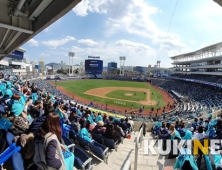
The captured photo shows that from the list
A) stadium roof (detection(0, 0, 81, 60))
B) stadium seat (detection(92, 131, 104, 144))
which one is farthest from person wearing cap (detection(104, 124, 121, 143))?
stadium roof (detection(0, 0, 81, 60))

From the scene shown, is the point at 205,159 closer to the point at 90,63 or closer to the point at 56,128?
the point at 56,128

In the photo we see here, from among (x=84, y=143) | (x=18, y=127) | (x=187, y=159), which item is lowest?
(x=84, y=143)

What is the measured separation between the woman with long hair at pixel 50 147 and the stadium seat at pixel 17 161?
43cm

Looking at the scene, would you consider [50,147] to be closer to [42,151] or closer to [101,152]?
[42,151]

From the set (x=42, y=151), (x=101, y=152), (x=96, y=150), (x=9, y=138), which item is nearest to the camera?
(x=42, y=151)

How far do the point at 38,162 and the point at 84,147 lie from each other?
2.97 meters

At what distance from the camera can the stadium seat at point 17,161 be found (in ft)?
8.23

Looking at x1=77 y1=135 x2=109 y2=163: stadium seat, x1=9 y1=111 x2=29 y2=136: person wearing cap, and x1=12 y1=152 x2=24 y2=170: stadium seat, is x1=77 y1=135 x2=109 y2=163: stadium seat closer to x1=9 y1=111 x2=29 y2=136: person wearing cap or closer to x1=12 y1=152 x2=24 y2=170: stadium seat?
x1=9 y1=111 x2=29 y2=136: person wearing cap

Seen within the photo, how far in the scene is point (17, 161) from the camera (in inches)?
102

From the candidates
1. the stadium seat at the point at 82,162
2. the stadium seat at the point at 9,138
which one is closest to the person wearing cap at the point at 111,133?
the stadium seat at the point at 82,162

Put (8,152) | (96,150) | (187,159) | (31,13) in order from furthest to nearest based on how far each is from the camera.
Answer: (31,13) → (96,150) → (187,159) → (8,152)

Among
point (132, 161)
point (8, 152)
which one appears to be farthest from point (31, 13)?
point (132, 161)

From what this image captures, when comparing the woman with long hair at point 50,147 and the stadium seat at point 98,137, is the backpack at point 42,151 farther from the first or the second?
the stadium seat at point 98,137

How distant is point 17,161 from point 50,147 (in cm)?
95
